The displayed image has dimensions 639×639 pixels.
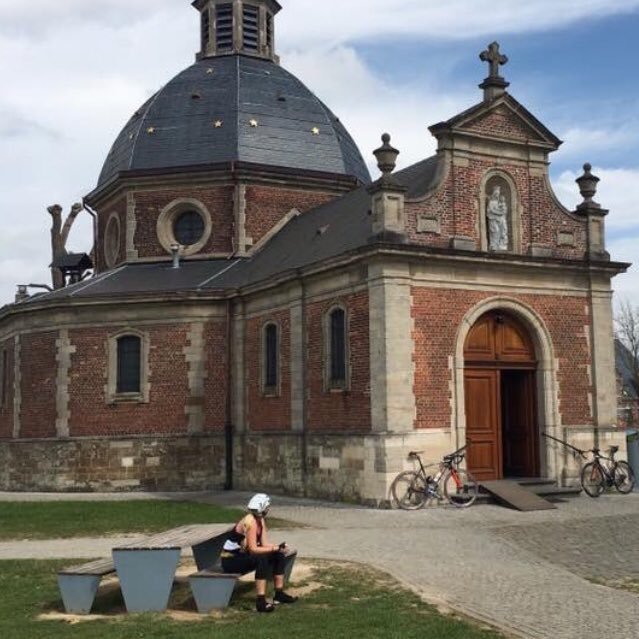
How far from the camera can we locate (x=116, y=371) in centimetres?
2508

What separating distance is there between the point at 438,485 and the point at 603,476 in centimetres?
431

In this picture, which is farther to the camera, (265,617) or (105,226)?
(105,226)

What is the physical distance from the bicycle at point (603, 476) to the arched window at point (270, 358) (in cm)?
764

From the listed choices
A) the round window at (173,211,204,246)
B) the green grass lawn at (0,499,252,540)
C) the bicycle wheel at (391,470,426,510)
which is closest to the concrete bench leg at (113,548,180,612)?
the green grass lawn at (0,499,252,540)

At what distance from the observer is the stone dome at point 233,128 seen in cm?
2873

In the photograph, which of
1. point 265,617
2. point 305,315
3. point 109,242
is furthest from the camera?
point 109,242

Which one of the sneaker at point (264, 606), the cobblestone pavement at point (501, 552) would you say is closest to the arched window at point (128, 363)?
the cobblestone pavement at point (501, 552)

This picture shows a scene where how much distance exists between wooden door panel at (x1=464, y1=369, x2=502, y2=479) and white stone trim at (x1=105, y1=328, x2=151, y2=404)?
364 inches

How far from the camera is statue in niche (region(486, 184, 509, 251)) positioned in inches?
810

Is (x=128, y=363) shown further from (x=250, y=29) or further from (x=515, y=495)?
(x=250, y=29)

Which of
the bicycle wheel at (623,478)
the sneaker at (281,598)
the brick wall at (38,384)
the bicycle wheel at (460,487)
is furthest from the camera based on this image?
the brick wall at (38,384)

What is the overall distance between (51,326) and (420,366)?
458 inches

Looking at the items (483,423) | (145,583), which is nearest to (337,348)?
(483,423)

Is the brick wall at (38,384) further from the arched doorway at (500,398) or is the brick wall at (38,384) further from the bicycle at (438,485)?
the arched doorway at (500,398)
